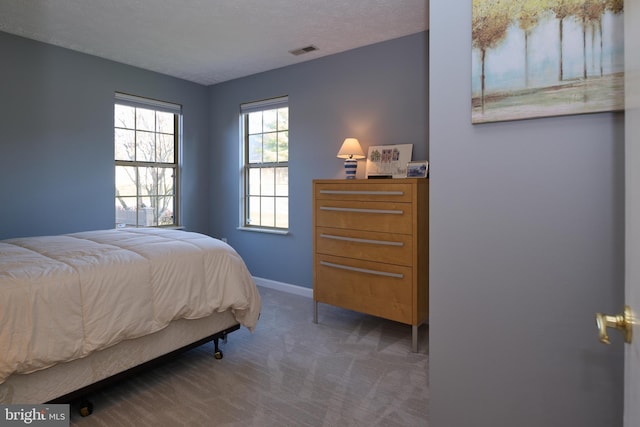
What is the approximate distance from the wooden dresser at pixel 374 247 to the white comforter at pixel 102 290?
2.58 ft

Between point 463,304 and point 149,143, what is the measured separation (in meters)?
4.21

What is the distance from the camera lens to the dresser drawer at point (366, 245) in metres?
2.77

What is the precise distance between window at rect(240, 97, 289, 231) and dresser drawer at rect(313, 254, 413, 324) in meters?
1.27

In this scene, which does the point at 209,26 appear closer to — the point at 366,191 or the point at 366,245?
the point at 366,191

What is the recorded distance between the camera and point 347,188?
10.1ft

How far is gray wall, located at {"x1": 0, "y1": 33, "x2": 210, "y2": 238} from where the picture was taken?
3342 mm

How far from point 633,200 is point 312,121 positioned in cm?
350

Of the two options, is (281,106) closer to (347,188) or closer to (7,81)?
(347,188)

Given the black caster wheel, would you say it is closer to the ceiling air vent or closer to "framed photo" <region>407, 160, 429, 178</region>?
"framed photo" <region>407, 160, 429, 178</region>

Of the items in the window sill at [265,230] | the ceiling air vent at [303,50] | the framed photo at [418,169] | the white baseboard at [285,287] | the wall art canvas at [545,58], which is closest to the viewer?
the wall art canvas at [545,58]

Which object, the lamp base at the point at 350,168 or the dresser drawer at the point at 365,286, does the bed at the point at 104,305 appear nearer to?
the dresser drawer at the point at 365,286

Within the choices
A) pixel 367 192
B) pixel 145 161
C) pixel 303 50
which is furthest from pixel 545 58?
pixel 145 161

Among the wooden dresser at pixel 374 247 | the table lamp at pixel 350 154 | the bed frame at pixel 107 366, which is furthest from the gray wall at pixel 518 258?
the table lamp at pixel 350 154

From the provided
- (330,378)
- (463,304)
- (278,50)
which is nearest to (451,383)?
(463,304)
